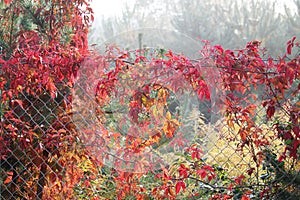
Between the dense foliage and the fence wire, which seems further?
the fence wire

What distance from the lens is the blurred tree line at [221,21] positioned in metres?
8.71

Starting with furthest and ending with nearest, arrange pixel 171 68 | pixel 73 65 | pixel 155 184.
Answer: pixel 155 184
pixel 73 65
pixel 171 68

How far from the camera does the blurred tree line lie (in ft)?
28.6

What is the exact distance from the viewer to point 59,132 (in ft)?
6.38

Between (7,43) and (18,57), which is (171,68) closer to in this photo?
(18,57)

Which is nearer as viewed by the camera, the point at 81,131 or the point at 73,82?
the point at 73,82

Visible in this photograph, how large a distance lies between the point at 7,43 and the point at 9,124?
0.54m

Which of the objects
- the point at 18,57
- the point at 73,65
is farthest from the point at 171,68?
the point at 18,57

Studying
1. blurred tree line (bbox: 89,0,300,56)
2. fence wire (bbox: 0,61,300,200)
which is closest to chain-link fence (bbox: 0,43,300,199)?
fence wire (bbox: 0,61,300,200)

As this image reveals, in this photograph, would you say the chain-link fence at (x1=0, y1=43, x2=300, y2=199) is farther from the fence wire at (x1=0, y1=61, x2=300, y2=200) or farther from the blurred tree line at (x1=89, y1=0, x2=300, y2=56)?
the blurred tree line at (x1=89, y1=0, x2=300, y2=56)

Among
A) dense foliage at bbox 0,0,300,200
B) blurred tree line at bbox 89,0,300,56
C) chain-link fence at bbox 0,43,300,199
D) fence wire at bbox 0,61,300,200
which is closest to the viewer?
dense foliage at bbox 0,0,300,200

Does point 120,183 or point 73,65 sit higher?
point 73,65

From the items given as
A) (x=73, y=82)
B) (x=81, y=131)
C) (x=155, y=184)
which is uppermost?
(x=73, y=82)

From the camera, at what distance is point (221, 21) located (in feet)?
30.6
